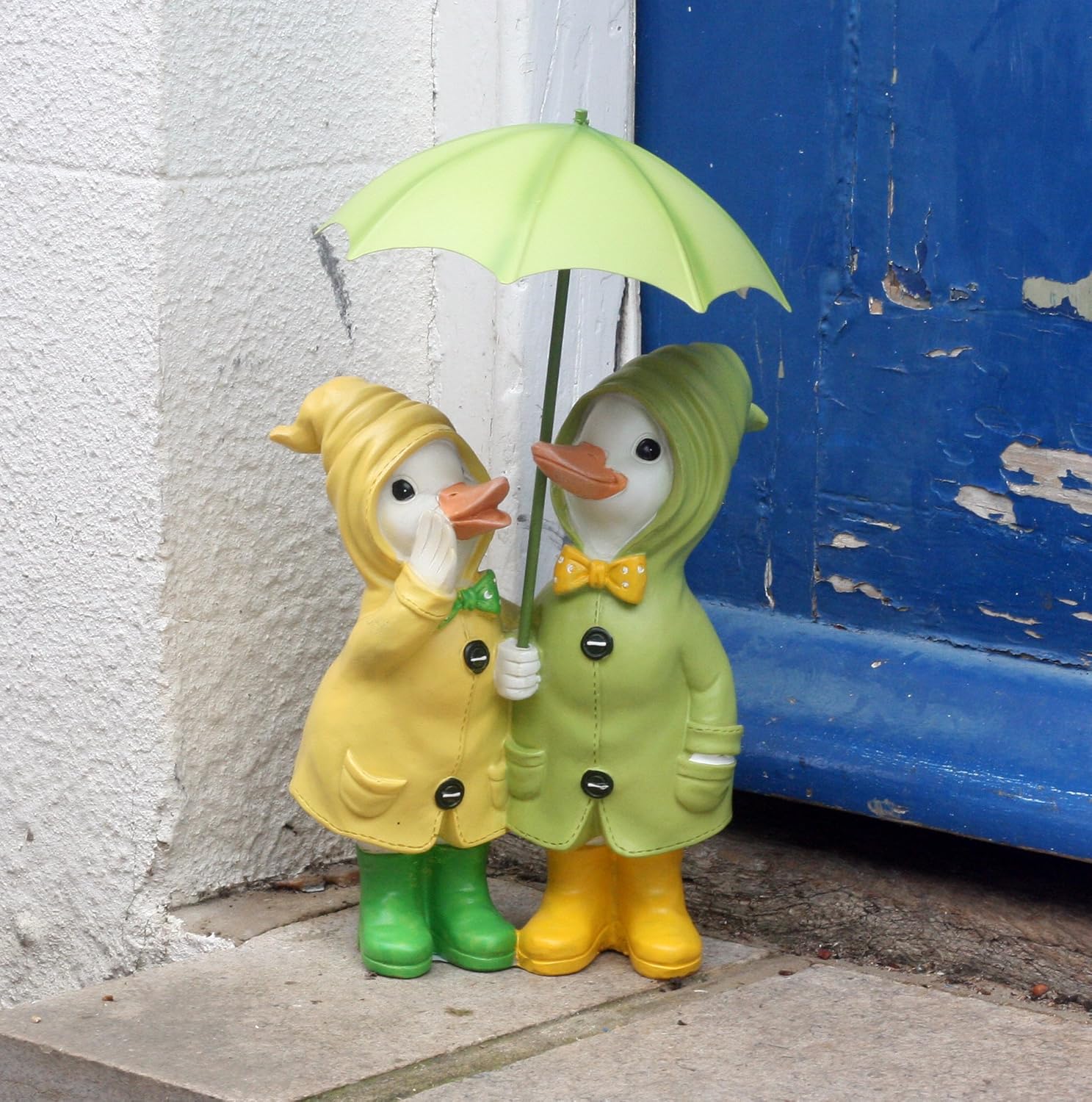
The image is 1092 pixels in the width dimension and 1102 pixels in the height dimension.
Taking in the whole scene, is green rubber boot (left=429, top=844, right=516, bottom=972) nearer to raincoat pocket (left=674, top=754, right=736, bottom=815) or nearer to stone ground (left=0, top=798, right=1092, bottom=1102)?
stone ground (left=0, top=798, right=1092, bottom=1102)

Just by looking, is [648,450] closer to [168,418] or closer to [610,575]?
[610,575]

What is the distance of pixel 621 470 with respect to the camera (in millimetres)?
2488

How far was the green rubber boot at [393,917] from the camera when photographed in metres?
2.56

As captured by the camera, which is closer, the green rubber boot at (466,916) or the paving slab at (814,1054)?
the paving slab at (814,1054)

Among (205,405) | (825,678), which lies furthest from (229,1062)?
(825,678)

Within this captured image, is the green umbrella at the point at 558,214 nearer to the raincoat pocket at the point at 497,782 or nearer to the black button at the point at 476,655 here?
the black button at the point at 476,655

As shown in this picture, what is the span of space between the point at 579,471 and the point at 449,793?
522mm

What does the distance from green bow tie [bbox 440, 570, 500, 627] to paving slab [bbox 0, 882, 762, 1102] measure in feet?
1.81

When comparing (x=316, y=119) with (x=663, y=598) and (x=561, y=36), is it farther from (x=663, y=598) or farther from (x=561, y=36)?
(x=663, y=598)

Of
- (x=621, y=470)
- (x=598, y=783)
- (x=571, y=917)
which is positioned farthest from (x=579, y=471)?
(x=571, y=917)

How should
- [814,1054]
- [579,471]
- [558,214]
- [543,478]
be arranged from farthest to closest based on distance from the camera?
[543,478]
[579,471]
[814,1054]
[558,214]

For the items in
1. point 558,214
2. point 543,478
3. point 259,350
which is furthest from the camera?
point 259,350

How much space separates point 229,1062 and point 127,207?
1.33 m

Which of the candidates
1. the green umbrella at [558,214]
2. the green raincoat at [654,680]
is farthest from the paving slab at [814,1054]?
the green umbrella at [558,214]
